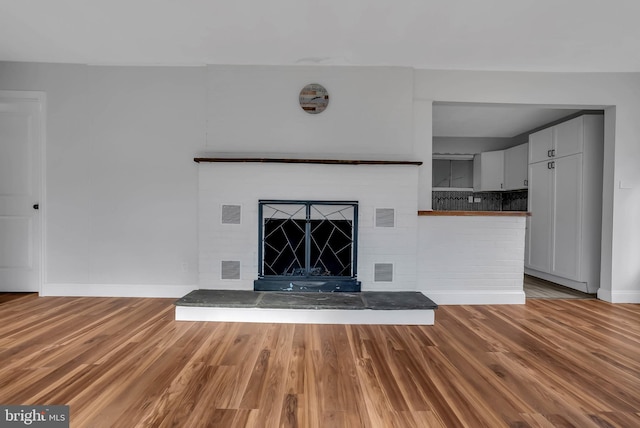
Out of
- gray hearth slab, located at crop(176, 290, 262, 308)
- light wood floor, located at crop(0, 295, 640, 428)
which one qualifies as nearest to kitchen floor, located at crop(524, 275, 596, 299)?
light wood floor, located at crop(0, 295, 640, 428)

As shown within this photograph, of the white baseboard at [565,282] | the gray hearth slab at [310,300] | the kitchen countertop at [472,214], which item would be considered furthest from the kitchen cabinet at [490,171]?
the gray hearth slab at [310,300]

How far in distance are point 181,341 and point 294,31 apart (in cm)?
262

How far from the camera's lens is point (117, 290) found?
Result: 3254 mm

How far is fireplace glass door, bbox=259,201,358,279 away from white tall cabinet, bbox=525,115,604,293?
283cm

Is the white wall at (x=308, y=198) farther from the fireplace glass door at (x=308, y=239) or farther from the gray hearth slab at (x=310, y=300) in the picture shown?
the gray hearth slab at (x=310, y=300)

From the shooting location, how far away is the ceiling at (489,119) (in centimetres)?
397

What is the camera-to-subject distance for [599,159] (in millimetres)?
3568

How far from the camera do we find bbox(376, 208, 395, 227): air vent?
3.14m

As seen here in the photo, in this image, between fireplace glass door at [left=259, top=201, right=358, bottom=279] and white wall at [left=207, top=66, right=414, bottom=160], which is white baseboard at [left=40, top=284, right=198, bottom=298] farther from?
white wall at [left=207, top=66, right=414, bottom=160]

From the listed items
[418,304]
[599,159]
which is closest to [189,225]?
[418,304]

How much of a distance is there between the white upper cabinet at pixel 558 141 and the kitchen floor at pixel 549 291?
1.69 metres

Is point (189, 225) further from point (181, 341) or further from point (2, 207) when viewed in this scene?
point (2, 207)

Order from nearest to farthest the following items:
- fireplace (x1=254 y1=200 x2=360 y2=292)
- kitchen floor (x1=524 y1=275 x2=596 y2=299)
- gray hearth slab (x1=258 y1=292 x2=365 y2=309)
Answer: gray hearth slab (x1=258 y1=292 x2=365 y2=309)
fireplace (x1=254 y1=200 x2=360 y2=292)
kitchen floor (x1=524 y1=275 x2=596 y2=299)

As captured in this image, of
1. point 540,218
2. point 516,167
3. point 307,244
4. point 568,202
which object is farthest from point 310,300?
point 516,167
